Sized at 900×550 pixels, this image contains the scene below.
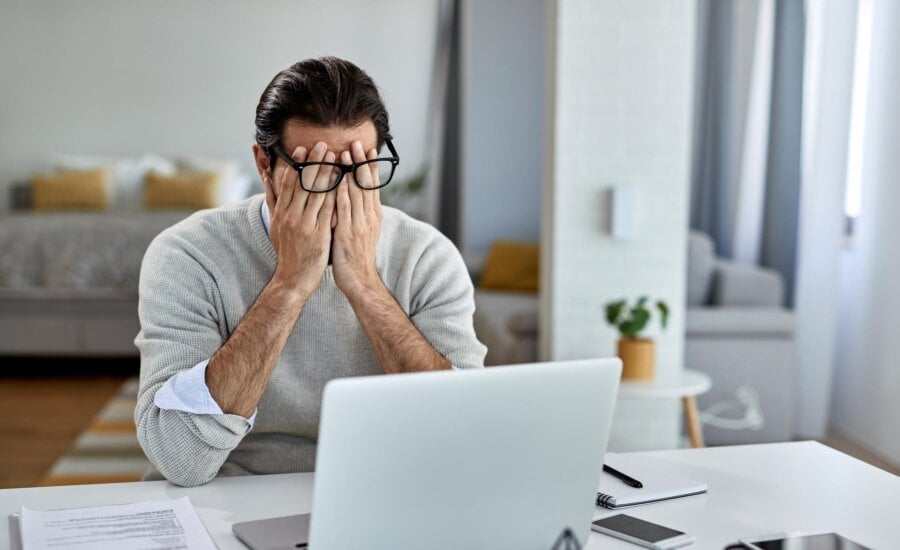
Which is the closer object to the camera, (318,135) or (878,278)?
Answer: (318,135)

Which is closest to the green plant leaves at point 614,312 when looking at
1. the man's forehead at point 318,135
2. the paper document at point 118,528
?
the man's forehead at point 318,135

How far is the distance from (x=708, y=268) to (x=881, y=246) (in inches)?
22.5

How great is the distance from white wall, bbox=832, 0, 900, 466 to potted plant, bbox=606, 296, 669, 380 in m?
0.91

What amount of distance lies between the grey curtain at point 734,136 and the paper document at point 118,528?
3.18 m

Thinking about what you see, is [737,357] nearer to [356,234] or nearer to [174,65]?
[356,234]

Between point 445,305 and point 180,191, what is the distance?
14.1ft

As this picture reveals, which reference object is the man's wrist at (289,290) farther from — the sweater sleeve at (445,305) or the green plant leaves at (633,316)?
the green plant leaves at (633,316)

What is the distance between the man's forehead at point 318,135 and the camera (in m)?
1.33

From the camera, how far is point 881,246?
131 inches

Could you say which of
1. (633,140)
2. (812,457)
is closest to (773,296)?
(633,140)

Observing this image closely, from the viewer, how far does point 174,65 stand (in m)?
5.76

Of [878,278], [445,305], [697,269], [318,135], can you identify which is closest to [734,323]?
[697,269]

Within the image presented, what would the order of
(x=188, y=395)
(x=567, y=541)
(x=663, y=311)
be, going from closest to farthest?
(x=567, y=541) → (x=188, y=395) → (x=663, y=311)

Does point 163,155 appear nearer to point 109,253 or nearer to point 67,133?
point 67,133
